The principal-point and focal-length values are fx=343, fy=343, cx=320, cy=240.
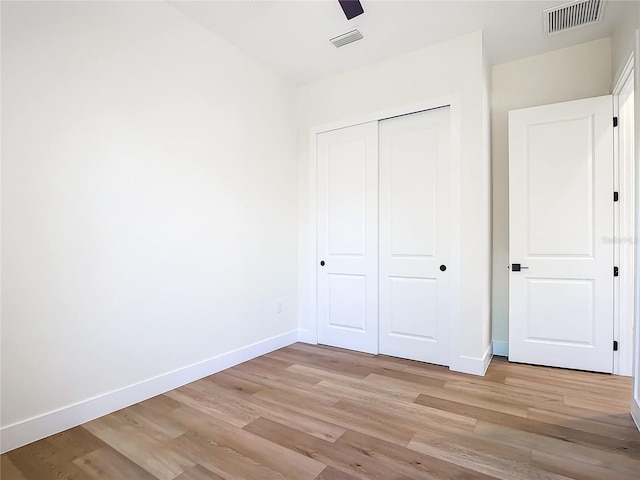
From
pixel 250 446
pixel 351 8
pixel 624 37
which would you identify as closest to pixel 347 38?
pixel 351 8

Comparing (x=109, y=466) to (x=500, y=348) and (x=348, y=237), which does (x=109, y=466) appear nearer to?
(x=348, y=237)

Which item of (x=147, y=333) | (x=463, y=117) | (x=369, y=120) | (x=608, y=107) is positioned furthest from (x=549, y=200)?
(x=147, y=333)

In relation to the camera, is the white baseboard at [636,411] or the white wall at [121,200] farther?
the white baseboard at [636,411]

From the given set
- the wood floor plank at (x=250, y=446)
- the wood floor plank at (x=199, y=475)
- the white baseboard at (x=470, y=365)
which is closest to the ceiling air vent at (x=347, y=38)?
the white baseboard at (x=470, y=365)

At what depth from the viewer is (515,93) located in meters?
3.43

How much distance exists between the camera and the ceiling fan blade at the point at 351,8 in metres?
2.51

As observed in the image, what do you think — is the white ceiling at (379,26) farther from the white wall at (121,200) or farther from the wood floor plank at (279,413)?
the wood floor plank at (279,413)

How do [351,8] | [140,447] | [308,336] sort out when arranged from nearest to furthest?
[140,447] → [351,8] → [308,336]

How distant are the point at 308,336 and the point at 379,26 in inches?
124

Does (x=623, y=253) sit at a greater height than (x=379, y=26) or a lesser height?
lesser

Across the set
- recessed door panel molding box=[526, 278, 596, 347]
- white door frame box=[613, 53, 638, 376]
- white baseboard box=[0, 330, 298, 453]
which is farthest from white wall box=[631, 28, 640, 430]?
white baseboard box=[0, 330, 298, 453]

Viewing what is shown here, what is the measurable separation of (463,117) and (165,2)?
2.58m

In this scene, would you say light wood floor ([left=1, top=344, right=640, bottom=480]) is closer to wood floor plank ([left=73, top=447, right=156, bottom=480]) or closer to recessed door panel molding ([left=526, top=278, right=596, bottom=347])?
wood floor plank ([left=73, top=447, right=156, bottom=480])

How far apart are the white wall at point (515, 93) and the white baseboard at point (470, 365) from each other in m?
0.69
